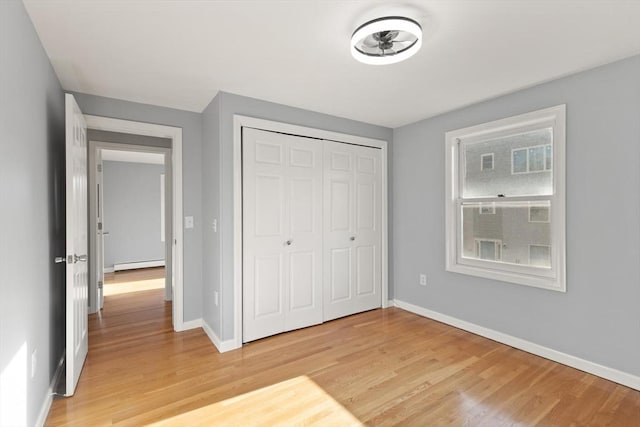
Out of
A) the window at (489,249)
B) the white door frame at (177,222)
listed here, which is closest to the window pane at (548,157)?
the window at (489,249)

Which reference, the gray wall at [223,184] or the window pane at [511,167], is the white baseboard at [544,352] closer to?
the window pane at [511,167]

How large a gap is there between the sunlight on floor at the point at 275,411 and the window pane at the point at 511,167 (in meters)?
2.41

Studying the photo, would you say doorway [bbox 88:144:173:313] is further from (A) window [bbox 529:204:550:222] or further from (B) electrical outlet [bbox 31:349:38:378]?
(A) window [bbox 529:204:550:222]

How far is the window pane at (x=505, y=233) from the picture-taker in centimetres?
277

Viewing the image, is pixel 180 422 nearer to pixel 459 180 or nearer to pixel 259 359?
pixel 259 359

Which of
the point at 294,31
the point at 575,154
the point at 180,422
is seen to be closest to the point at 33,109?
the point at 294,31

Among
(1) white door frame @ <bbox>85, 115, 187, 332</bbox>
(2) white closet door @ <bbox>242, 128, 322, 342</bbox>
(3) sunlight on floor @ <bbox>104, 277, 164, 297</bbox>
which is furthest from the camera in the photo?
(3) sunlight on floor @ <bbox>104, 277, 164, 297</bbox>

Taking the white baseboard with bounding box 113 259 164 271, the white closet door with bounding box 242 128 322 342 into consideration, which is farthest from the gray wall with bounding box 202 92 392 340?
the white baseboard with bounding box 113 259 164 271

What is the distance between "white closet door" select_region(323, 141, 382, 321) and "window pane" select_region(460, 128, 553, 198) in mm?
1071

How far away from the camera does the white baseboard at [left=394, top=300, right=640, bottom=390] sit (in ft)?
7.38

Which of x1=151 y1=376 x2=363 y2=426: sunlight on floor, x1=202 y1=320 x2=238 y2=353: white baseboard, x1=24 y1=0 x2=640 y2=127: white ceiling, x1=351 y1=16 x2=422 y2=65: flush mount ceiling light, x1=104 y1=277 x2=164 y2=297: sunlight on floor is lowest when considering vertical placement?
x1=104 y1=277 x2=164 y2=297: sunlight on floor

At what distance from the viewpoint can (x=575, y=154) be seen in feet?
8.16

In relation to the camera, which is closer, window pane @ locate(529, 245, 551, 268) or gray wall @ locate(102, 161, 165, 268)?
window pane @ locate(529, 245, 551, 268)

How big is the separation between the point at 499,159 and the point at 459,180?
0.45 meters
